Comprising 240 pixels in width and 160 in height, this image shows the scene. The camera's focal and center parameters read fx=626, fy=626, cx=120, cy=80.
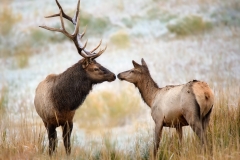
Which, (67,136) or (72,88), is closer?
(67,136)

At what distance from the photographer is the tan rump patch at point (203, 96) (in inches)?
310

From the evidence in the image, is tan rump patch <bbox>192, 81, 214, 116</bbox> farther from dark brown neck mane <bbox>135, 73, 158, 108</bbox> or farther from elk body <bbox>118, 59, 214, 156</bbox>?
dark brown neck mane <bbox>135, 73, 158, 108</bbox>

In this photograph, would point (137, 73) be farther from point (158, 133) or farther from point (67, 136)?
point (67, 136)

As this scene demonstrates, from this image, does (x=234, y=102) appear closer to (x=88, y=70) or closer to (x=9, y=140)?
(x=88, y=70)

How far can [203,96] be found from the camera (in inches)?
311

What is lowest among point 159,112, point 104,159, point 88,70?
point 104,159

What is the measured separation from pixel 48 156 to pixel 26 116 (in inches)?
53.3

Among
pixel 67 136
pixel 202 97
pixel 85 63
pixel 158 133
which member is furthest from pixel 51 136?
pixel 202 97

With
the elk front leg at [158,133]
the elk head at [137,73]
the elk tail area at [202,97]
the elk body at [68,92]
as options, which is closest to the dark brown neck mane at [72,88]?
the elk body at [68,92]

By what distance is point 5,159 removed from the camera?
8.85 meters

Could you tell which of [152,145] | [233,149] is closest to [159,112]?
[152,145]

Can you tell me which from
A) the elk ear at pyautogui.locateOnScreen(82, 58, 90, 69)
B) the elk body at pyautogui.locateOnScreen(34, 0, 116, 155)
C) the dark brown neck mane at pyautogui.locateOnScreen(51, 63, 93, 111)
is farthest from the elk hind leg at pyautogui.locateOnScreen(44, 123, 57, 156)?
the elk ear at pyautogui.locateOnScreen(82, 58, 90, 69)

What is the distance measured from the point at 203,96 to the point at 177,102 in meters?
0.40

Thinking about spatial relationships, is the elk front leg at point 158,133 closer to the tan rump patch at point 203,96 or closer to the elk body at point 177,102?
the elk body at point 177,102
